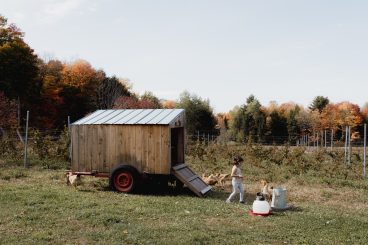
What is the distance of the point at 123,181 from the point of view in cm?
1265

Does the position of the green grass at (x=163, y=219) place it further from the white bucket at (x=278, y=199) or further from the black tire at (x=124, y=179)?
the black tire at (x=124, y=179)

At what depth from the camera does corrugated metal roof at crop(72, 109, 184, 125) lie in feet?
42.3

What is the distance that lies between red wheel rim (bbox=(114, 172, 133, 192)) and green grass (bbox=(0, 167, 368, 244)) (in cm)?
41

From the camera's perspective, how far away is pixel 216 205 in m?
10.8

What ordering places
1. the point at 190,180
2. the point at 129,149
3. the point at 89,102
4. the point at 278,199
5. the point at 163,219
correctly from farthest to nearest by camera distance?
the point at 89,102 < the point at 129,149 < the point at 190,180 < the point at 278,199 < the point at 163,219

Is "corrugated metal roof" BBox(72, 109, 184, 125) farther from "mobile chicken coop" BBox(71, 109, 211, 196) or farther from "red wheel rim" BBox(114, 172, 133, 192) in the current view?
"red wheel rim" BBox(114, 172, 133, 192)

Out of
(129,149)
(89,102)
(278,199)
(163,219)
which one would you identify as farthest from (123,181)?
(89,102)

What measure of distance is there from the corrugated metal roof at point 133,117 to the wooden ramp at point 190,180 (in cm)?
157

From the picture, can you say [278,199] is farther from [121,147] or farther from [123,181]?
[121,147]

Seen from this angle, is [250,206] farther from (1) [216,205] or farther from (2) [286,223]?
(2) [286,223]

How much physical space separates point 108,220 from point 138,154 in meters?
4.21

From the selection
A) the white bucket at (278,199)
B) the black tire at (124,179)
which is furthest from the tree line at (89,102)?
the white bucket at (278,199)

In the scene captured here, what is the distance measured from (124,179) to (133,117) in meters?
2.10

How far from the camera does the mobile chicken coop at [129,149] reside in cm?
1252
